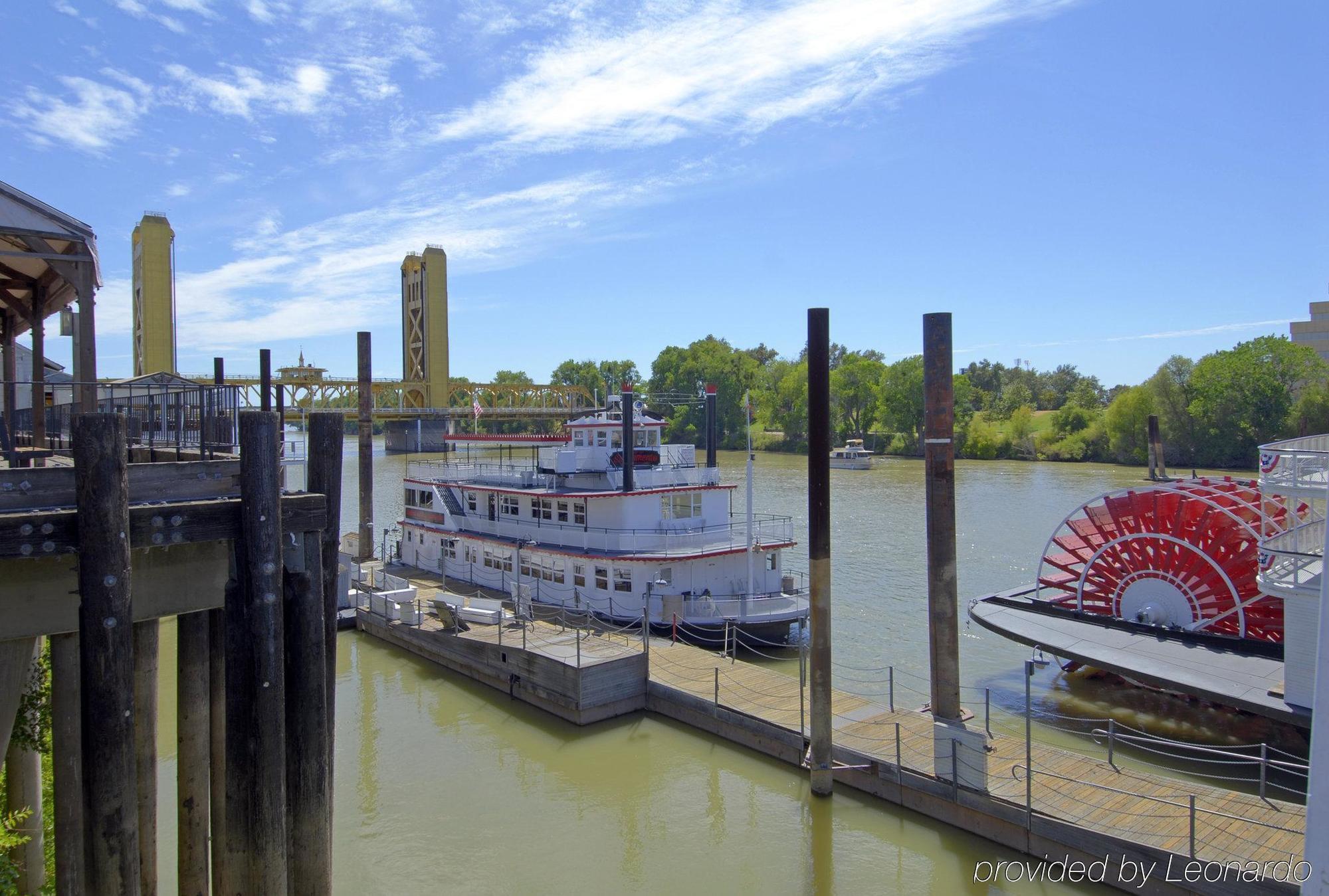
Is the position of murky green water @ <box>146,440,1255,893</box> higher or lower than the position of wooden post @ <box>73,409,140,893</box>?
lower

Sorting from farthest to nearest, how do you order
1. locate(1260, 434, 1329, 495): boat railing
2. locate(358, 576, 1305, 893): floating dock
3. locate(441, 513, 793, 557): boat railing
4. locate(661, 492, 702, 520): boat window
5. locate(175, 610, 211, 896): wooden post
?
locate(661, 492, 702, 520): boat window
locate(441, 513, 793, 557): boat railing
locate(1260, 434, 1329, 495): boat railing
locate(358, 576, 1305, 893): floating dock
locate(175, 610, 211, 896): wooden post

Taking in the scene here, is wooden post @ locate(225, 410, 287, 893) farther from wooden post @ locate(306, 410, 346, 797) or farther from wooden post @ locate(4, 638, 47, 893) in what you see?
wooden post @ locate(4, 638, 47, 893)

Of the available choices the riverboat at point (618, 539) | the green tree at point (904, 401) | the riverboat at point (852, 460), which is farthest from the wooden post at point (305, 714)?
the green tree at point (904, 401)

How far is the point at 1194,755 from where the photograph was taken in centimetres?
1528

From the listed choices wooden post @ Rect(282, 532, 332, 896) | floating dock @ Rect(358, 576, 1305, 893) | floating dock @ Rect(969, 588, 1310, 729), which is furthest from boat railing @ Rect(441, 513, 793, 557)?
wooden post @ Rect(282, 532, 332, 896)

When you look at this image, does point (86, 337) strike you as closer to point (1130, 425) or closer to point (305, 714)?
point (305, 714)

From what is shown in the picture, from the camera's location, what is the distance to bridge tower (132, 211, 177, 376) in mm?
85188

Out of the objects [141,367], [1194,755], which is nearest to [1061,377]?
[141,367]

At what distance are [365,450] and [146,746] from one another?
67.4ft

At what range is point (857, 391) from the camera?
314 ft

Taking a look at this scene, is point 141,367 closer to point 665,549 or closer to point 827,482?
point 665,549

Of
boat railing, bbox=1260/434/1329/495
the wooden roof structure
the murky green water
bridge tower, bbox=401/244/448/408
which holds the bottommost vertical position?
the murky green water

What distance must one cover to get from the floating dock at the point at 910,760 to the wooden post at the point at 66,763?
9237 millimetres

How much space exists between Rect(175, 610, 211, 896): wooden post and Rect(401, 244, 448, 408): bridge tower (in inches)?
3921
